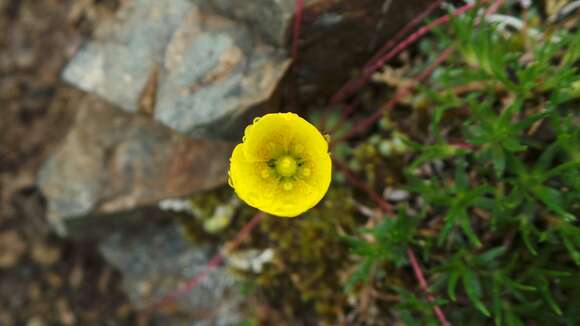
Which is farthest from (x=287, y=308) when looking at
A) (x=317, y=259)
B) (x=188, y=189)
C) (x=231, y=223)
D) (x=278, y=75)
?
(x=278, y=75)

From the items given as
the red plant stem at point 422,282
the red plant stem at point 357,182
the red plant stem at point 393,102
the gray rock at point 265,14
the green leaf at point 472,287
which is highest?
the gray rock at point 265,14

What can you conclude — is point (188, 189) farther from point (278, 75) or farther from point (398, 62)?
point (398, 62)

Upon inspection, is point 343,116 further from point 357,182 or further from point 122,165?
point 122,165

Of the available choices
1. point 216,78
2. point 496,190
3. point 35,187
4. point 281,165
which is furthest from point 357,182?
point 35,187

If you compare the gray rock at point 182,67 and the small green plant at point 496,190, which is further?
the gray rock at point 182,67

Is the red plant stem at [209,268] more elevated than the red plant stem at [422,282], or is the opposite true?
the red plant stem at [422,282]

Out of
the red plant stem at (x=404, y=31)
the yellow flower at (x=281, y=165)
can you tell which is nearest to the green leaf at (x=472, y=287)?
the yellow flower at (x=281, y=165)

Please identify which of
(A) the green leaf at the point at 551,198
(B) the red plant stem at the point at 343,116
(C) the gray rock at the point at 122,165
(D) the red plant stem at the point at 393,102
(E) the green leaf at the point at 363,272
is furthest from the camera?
(C) the gray rock at the point at 122,165

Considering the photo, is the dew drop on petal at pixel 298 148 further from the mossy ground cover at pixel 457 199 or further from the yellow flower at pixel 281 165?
the mossy ground cover at pixel 457 199
